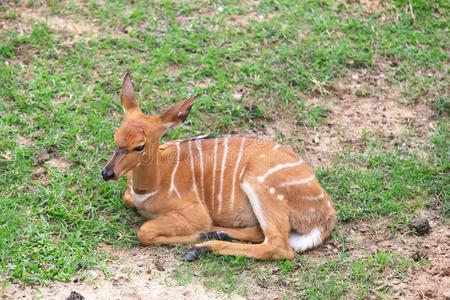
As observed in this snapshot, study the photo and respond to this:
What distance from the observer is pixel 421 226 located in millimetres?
6238

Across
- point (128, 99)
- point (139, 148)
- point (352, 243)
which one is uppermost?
point (128, 99)

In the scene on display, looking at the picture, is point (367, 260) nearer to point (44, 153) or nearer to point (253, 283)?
point (253, 283)

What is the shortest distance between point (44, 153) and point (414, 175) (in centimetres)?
287

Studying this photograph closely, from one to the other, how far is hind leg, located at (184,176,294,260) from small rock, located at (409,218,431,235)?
941 millimetres

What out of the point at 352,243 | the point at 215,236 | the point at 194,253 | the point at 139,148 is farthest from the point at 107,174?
the point at 352,243

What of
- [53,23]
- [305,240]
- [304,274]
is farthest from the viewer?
[53,23]

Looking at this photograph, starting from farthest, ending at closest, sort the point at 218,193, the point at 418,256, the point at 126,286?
the point at 218,193 → the point at 418,256 → the point at 126,286

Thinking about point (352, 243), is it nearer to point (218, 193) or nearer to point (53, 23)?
point (218, 193)

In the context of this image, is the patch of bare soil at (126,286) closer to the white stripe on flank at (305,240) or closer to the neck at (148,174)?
the neck at (148,174)

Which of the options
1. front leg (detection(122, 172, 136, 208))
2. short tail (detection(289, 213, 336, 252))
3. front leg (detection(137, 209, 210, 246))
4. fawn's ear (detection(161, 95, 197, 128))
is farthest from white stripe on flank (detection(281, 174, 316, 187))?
front leg (detection(122, 172, 136, 208))

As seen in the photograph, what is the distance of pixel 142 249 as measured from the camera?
5926 mm

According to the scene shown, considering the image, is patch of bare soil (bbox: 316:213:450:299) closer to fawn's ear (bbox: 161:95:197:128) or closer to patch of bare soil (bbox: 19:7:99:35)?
fawn's ear (bbox: 161:95:197:128)

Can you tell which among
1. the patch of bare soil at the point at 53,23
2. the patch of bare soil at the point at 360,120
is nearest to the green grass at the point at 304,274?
the patch of bare soil at the point at 360,120

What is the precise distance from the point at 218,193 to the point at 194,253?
22.9 inches
